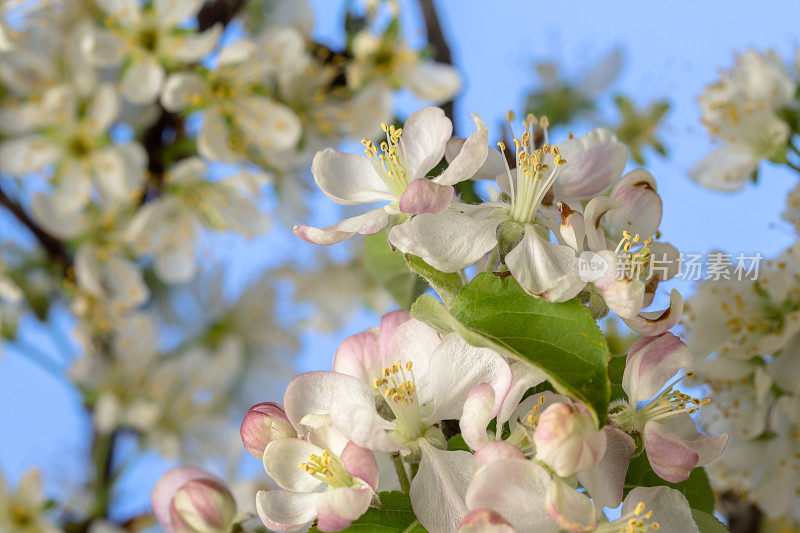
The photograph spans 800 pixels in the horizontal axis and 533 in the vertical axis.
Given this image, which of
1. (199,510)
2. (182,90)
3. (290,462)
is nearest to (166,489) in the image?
(199,510)

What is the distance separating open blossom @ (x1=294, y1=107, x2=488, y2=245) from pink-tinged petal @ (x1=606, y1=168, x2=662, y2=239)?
0.08 meters

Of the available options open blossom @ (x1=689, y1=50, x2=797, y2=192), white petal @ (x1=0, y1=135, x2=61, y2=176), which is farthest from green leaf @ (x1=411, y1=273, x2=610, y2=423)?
white petal @ (x1=0, y1=135, x2=61, y2=176)

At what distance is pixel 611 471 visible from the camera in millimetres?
349

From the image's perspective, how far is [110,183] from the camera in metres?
0.95

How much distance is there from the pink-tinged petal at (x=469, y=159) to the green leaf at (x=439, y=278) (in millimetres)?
38

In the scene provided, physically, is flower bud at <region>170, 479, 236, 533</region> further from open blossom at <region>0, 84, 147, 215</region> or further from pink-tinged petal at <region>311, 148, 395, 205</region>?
open blossom at <region>0, 84, 147, 215</region>

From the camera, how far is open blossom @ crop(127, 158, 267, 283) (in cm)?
99

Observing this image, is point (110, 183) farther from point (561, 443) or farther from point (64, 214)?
point (561, 443)

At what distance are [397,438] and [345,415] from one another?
45 mm

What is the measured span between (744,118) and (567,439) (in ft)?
1.95

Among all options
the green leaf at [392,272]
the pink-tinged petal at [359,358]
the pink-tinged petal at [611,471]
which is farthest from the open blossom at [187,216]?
the pink-tinged petal at [611,471]

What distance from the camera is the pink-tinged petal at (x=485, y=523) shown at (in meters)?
0.30

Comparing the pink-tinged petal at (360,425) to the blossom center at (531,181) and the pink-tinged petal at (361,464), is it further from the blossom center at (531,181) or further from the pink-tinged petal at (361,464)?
the blossom center at (531,181)

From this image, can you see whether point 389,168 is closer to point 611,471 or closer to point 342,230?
point 342,230
